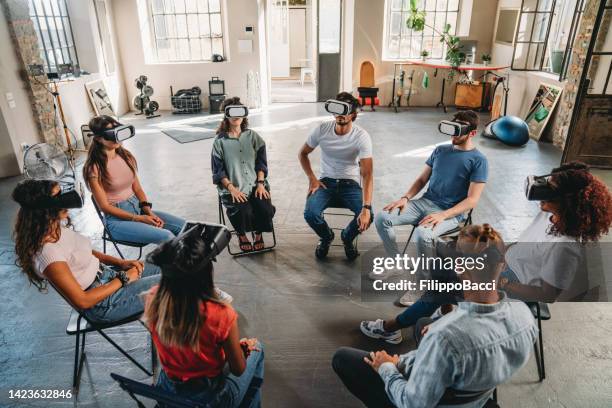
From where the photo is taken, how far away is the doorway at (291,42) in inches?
504

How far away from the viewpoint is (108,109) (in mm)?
Result: 7891

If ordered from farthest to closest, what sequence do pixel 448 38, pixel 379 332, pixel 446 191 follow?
pixel 448 38 → pixel 446 191 → pixel 379 332

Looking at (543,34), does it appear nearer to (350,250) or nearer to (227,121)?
(350,250)

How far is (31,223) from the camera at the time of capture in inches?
70.2

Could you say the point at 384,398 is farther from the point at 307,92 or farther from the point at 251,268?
the point at 307,92

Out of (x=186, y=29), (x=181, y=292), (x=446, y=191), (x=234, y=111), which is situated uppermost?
(x=186, y=29)

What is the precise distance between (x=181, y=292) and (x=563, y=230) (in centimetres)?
174

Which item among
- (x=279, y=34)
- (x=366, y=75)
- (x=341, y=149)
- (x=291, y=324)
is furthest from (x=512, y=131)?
(x=279, y=34)

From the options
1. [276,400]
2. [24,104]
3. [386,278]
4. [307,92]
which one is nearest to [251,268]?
[386,278]

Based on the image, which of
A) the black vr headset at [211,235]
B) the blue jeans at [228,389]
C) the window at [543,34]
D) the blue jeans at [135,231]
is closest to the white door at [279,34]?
the window at [543,34]

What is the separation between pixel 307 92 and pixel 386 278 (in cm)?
874

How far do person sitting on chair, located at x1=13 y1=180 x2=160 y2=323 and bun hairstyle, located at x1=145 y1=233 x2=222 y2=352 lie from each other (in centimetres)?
69

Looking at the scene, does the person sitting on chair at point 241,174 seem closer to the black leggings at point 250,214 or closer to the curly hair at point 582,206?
the black leggings at point 250,214

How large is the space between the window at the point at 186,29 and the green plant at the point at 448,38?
13.8 feet
